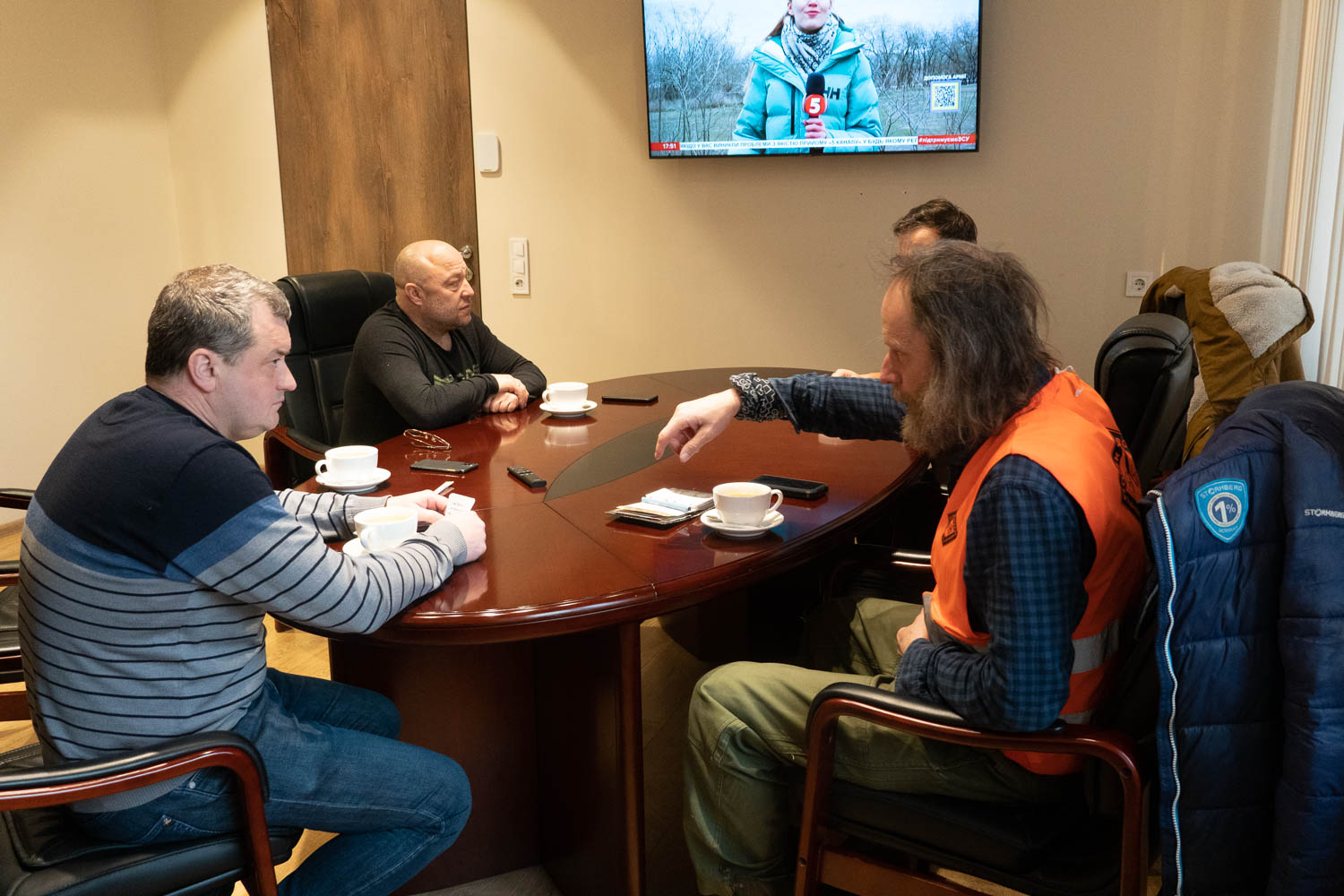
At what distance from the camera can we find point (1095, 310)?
3.72m

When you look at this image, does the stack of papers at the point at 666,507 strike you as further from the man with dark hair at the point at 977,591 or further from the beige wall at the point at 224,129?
the beige wall at the point at 224,129

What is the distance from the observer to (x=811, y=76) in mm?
3908

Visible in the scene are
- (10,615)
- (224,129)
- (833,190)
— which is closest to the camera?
(10,615)

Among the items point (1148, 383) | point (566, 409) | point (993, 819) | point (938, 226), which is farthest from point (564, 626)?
point (938, 226)

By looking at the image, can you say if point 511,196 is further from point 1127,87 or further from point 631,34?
point 1127,87

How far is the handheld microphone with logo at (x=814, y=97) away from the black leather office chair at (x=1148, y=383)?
192 centimetres

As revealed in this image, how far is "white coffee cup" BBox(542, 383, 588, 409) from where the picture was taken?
9.02 feet

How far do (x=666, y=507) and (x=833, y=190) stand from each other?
245cm

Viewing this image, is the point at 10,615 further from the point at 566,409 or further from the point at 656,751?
the point at 656,751

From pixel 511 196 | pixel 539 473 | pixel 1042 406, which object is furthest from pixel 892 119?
pixel 1042 406

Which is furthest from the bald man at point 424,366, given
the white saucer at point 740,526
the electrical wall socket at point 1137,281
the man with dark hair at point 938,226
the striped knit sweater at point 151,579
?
the electrical wall socket at point 1137,281

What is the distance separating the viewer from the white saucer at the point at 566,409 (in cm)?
274

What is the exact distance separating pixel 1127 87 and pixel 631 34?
187cm

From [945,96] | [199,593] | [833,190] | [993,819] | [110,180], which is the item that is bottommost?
[993,819]
